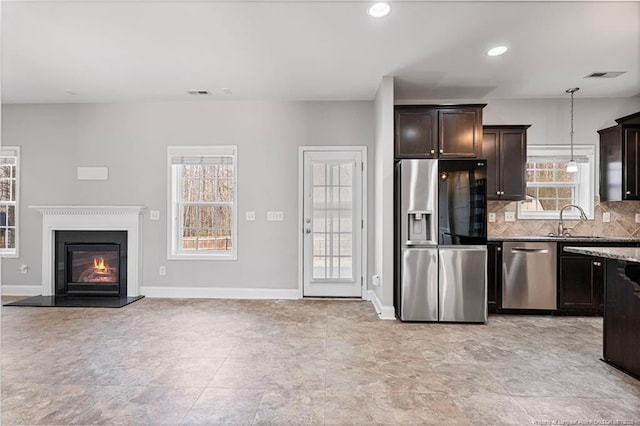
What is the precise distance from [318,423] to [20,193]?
5306 mm

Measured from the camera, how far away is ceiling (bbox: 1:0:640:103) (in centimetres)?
288

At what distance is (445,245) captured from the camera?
13.0ft

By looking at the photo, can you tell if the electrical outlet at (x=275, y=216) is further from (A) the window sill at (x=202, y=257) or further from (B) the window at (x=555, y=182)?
(B) the window at (x=555, y=182)

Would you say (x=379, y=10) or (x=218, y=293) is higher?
(x=379, y=10)

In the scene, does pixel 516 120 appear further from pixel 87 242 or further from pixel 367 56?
pixel 87 242

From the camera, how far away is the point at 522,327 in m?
3.89

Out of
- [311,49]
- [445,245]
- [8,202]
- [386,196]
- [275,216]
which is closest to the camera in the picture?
[311,49]

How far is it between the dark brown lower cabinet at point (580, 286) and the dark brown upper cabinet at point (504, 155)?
1.02 metres

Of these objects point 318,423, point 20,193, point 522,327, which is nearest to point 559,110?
point 522,327

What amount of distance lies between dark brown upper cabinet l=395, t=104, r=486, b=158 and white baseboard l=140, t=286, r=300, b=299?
2382mm

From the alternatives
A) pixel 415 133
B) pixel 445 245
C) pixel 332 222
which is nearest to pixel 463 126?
pixel 415 133

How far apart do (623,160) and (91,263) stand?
699cm

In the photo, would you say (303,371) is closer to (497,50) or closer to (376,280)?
(376,280)

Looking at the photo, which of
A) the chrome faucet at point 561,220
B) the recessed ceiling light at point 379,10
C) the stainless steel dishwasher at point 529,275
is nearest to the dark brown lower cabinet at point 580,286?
the stainless steel dishwasher at point 529,275
